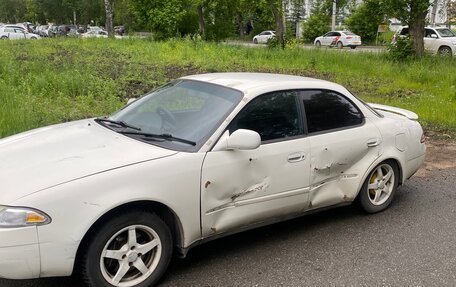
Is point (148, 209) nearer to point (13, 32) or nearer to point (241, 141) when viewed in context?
point (241, 141)

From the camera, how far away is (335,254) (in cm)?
418

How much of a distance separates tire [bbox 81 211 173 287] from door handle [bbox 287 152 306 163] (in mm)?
1270

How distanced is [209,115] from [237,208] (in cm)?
80

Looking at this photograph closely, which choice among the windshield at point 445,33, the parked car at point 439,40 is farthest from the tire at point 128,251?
the windshield at point 445,33

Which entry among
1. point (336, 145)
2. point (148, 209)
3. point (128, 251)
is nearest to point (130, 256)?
point (128, 251)

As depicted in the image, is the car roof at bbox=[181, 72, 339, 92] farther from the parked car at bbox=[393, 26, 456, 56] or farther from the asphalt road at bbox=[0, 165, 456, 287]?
the parked car at bbox=[393, 26, 456, 56]

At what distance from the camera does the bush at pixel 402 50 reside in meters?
19.3

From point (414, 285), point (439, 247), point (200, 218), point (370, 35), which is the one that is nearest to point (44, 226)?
point (200, 218)

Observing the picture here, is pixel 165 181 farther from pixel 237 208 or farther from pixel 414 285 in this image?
pixel 414 285

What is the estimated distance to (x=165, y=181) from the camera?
11.4ft

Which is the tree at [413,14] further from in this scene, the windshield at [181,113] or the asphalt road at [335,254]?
the windshield at [181,113]

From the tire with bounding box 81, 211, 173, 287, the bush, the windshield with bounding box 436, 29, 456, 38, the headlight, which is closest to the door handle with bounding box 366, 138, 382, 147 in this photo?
the tire with bounding box 81, 211, 173, 287

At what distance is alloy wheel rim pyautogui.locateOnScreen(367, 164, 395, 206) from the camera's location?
16.7 ft

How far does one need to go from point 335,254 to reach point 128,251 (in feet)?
5.98
